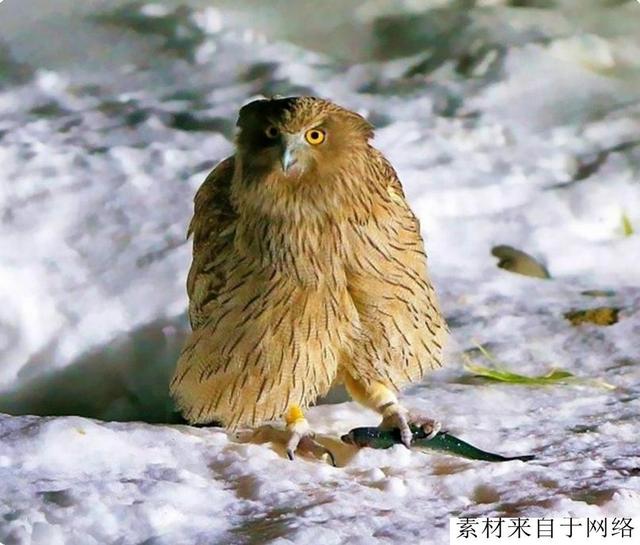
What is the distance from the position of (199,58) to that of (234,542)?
2578 millimetres

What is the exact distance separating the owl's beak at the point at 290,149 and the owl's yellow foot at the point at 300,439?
1.85 feet

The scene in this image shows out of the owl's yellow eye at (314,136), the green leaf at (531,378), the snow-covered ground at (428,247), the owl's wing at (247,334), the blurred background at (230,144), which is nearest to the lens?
the snow-covered ground at (428,247)

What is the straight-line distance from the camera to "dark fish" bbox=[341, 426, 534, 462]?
2.38m

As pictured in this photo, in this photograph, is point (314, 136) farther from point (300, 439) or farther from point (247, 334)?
point (300, 439)

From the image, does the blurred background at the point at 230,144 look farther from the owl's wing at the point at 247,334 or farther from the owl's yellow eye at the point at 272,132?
the owl's yellow eye at the point at 272,132

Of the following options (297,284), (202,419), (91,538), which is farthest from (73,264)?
(91,538)

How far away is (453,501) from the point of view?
2164mm

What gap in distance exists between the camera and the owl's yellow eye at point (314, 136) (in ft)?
7.38

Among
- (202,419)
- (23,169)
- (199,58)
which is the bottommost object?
(202,419)

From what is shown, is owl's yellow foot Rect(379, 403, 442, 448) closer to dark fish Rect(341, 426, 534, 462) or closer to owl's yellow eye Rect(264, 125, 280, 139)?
A: dark fish Rect(341, 426, 534, 462)

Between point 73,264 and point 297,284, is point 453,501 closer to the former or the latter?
point 297,284

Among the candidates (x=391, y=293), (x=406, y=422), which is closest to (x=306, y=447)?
(x=406, y=422)

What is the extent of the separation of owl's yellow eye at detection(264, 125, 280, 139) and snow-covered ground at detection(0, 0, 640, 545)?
65 cm

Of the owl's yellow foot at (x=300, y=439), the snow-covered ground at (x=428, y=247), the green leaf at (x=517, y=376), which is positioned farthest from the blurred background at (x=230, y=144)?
the owl's yellow foot at (x=300, y=439)
